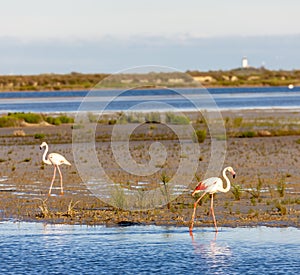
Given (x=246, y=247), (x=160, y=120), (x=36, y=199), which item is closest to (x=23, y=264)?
(x=246, y=247)

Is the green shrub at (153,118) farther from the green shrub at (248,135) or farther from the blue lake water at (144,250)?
the blue lake water at (144,250)

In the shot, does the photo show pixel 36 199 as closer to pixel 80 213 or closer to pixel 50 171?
pixel 80 213

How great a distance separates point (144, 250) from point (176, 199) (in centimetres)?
496

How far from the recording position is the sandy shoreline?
16.4 metres

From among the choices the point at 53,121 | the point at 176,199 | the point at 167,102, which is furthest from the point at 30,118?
the point at 167,102

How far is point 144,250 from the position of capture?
13742 millimetres

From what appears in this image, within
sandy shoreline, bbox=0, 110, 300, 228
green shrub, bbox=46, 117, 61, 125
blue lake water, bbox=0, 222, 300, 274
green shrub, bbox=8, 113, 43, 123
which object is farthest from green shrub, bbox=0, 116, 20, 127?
blue lake water, bbox=0, 222, 300, 274

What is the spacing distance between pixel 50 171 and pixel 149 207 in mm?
7966

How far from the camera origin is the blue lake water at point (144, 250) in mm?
12500

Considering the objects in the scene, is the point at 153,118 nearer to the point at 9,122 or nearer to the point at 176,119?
the point at 176,119

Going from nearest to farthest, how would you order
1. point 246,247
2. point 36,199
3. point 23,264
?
1. point 23,264
2. point 246,247
3. point 36,199

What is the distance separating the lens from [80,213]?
1706 cm

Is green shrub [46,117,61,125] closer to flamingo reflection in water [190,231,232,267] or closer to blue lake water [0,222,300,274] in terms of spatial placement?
blue lake water [0,222,300,274]

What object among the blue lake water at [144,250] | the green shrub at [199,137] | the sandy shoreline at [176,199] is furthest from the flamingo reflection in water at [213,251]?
the green shrub at [199,137]
